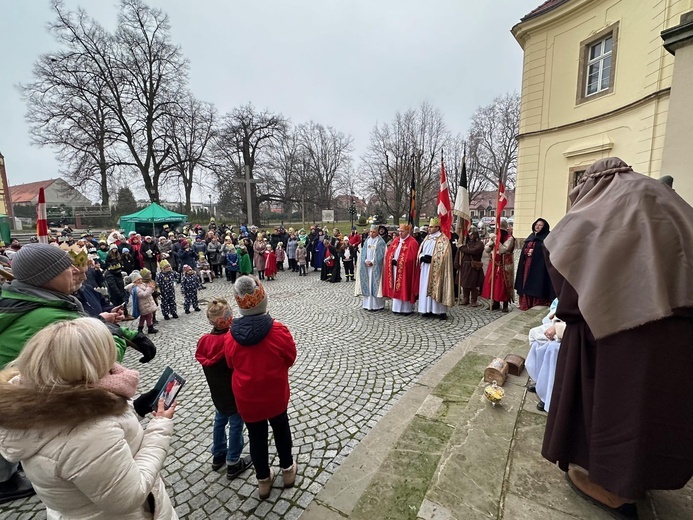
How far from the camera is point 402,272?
715 cm

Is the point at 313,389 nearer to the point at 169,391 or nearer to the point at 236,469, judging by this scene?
the point at 236,469

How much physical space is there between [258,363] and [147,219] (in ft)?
61.0

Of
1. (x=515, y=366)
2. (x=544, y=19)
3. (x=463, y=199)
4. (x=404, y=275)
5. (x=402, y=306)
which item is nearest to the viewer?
(x=515, y=366)

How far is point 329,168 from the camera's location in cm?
4456

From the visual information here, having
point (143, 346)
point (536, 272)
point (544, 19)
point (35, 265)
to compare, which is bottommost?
point (143, 346)

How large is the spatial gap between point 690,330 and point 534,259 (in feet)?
16.8

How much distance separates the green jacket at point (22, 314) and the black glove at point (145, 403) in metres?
0.69

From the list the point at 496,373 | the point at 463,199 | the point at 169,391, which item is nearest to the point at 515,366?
the point at 496,373

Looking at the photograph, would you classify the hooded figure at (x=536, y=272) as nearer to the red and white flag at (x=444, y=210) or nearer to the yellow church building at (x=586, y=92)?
the red and white flag at (x=444, y=210)

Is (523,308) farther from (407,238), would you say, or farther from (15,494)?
(15,494)

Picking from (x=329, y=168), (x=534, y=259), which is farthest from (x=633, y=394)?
(x=329, y=168)

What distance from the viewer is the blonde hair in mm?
1105

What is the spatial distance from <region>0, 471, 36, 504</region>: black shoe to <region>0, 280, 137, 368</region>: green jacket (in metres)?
1.07

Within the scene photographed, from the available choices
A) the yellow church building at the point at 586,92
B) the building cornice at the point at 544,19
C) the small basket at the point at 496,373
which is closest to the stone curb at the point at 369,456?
the small basket at the point at 496,373
